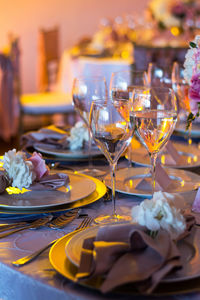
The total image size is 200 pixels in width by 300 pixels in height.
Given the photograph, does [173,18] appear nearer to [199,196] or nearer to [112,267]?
[199,196]

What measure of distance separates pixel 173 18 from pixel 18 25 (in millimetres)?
3114

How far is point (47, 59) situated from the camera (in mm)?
5793

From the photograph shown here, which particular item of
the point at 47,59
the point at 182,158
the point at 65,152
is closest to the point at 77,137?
the point at 65,152

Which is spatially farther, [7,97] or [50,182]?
[7,97]

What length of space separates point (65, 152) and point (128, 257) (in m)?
0.75

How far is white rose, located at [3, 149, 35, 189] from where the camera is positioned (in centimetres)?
102

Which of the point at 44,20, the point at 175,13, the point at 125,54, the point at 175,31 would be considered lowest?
the point at 125,54

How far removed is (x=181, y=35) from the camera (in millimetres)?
4793

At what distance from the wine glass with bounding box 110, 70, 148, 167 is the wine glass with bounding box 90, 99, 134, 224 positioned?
31 cm

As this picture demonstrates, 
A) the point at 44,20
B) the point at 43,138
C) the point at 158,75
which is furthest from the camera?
the point at 44,20

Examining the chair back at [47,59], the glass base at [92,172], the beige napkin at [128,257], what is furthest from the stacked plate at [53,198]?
the chair back at [47,59]

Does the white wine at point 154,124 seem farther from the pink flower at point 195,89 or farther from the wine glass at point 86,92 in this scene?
the wine glass at point 86,92

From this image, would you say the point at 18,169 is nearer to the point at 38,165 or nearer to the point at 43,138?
the point at 38,165

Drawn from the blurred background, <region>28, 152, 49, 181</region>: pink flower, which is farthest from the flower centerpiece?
the blurred background
